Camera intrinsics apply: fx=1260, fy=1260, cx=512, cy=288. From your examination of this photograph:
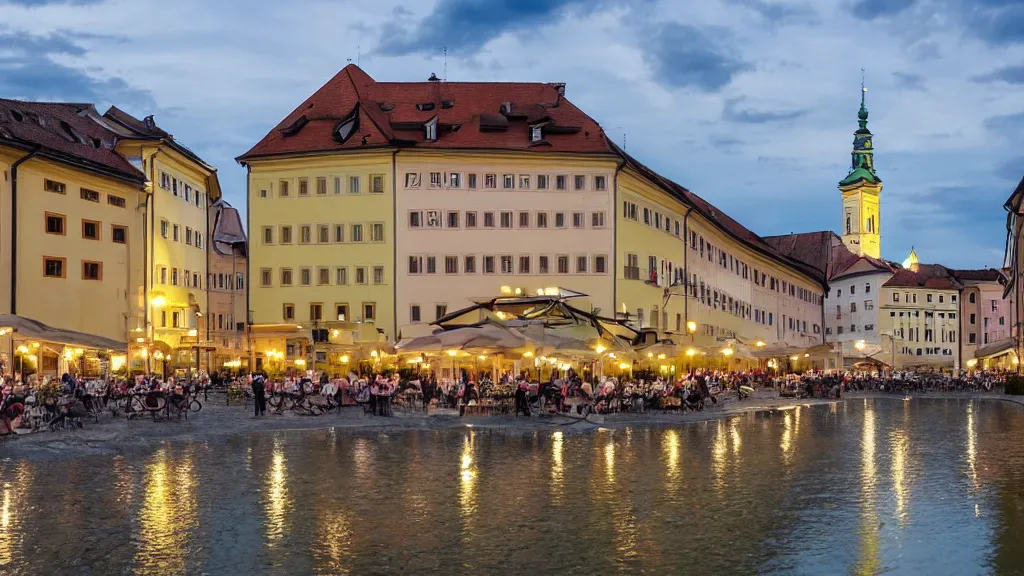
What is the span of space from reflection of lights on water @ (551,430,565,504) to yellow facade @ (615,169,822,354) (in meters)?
30.2

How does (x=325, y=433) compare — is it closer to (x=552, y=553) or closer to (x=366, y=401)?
(x=366, y=401)

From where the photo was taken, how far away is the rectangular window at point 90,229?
5785 cm

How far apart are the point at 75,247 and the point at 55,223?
67.7 inches

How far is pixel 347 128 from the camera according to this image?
71.9m

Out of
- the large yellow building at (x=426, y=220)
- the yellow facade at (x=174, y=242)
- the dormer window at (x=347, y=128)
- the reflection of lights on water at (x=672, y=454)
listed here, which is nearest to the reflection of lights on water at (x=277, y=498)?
the reflection of lights on water at (x=672, y=454)

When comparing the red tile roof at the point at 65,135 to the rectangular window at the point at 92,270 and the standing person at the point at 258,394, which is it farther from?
the standing person at the point at 258,394

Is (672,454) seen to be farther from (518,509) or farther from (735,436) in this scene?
(518,509)

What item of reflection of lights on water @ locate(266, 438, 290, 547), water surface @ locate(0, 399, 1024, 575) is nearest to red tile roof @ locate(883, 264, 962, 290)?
water surface @ locate(0, 399, 1024, 575)

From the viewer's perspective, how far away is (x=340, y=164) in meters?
71.0

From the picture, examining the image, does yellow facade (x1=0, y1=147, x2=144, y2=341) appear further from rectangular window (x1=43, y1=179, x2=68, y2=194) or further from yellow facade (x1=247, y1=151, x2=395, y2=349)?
yellow facade (x1=247, y1=151, x2=395, y2=349)

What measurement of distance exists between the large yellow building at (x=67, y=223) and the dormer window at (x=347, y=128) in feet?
41.3

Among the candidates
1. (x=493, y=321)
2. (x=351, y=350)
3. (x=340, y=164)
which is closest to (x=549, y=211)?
(x=340, y=164)

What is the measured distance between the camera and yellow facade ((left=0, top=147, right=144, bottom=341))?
5344 cm

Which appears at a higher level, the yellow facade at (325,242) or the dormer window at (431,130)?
the dormer window at (431,130)
